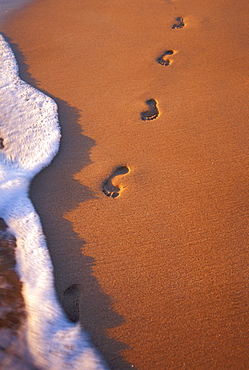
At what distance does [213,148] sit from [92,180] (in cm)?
112

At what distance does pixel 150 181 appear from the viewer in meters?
2.67

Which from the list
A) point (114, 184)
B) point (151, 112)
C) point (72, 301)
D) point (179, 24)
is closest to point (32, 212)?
point (114, 184)

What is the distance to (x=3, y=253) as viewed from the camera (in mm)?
2320

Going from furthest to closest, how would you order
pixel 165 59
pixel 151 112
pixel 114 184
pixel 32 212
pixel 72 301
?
1. pixel 165 59
2. pixel 151 112
3. pixel 114 184
4. pixel 32 212
5. pixel 72 301

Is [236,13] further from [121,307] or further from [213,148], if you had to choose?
[121,307]

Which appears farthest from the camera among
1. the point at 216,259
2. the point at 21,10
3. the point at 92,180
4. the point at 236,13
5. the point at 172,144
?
the point at 21,10

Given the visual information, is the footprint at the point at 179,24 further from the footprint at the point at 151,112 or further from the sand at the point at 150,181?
the footprint at the point at 151,112

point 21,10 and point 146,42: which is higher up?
point 21,10

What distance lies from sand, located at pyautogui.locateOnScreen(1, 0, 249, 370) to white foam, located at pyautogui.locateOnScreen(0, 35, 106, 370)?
0.27ft

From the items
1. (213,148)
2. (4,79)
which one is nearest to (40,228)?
(213,148)

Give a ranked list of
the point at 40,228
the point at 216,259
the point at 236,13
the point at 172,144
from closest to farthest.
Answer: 1. the point at 216,259
2. the point at 40,228
3. the point at 172,144
4. the point at 236,13

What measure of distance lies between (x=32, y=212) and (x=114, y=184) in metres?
0.72

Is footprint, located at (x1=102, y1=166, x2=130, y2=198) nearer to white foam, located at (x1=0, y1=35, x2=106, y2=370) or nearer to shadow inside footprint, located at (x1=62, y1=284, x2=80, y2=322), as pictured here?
white foam, located at (x1=0, y1=35, x2=106, y2=370)

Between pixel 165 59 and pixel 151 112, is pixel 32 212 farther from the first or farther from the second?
pixel 165 59
